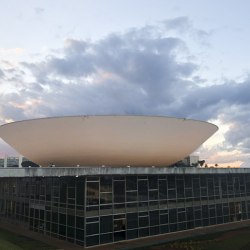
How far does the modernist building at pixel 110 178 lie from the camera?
25156mm

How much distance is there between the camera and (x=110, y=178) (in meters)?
27.6

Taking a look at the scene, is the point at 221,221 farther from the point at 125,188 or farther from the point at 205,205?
the point at 125,188

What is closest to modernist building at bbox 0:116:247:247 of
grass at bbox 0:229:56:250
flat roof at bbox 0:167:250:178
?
flat roof at bbox 0:167:250:178

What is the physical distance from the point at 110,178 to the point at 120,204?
231cm

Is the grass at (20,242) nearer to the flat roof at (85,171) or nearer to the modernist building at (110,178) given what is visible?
the modernist building at (110,178)

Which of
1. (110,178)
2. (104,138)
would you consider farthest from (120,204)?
(104,138)

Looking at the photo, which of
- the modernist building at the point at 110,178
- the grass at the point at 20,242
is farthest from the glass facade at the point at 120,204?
the grass at the point at 20,242

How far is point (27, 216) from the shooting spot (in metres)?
33.2

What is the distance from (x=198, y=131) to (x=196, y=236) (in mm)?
8907

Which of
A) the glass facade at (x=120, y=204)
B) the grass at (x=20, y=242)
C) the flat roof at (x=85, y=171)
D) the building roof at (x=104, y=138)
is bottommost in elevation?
the grass at (x=20, y=242)

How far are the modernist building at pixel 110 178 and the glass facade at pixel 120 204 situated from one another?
8cm

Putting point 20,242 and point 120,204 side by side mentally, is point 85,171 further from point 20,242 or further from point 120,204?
point 20,242

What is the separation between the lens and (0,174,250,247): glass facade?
26.3 m

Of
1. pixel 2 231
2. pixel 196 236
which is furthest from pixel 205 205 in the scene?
pixel 2 231
